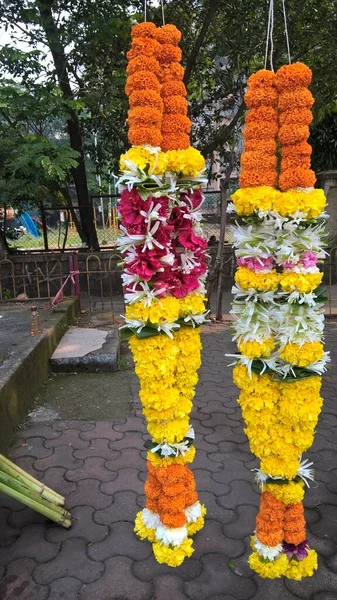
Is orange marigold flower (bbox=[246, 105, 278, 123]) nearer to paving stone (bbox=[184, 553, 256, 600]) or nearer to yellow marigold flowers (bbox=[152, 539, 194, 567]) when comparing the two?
yellow marigold flowers (bbox=[152, 539, 194, 567])

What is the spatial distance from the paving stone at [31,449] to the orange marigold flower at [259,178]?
2.51m

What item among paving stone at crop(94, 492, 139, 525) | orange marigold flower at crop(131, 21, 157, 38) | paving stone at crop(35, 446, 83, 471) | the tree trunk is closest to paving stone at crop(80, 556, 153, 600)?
paving stone at crop(94, 492, 139, 525)

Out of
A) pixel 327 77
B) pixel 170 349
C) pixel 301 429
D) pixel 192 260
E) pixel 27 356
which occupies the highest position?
pixel 327 77

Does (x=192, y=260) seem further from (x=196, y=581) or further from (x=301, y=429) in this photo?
(x=196, y=581)

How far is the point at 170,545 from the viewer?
2266 millimetres

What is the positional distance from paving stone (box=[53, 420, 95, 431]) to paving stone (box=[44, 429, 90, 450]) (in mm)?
84

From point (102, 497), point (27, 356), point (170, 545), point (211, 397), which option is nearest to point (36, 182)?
point (27, 356)

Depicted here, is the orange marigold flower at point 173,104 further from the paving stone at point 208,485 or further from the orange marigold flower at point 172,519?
the paving stone at point 208,485

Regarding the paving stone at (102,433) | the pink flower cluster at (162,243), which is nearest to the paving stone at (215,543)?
the paving stone at (102,433)

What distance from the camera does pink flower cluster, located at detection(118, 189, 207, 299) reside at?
206 centimetres

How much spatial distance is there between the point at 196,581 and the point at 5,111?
6733 millimetres

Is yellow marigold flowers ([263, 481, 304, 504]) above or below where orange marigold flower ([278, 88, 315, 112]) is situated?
below

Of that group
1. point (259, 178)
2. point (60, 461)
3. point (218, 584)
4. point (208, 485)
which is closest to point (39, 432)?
point (60, 461)

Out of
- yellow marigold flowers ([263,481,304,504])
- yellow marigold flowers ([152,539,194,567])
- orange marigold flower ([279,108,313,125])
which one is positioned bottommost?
yellow marigold flowers ([152,539,194,567])
